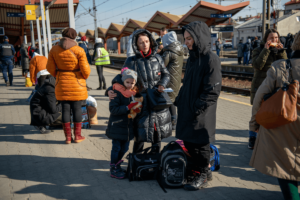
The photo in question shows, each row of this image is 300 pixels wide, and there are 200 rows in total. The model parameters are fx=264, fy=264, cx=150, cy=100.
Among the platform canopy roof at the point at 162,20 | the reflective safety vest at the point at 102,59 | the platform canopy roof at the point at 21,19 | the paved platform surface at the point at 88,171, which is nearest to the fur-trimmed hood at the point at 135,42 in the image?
the paved platform surface at the point at 88,171

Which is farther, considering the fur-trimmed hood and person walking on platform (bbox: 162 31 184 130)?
person walking on platform (bbox: 162 31 184 130)

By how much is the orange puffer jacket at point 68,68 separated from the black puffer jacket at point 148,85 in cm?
138

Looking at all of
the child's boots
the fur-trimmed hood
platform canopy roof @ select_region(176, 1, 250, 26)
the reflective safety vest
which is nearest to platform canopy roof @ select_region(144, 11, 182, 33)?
platform canopy roof @ select_region(176, 1, 250, 26)

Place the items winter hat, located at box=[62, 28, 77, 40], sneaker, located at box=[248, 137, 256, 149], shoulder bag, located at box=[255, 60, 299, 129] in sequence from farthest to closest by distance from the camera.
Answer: winter hat, located at box=[62, 28, 77, 40], sneaker, located at box=[248, 137, 256, 149], shoulder bag, located at box=[255, 60, 299, 129]

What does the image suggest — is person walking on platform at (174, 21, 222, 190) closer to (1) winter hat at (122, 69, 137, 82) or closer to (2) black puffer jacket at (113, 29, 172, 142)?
(2) black puffer jacket at (113, 29, 172, 142)

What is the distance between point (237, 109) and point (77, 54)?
4.51 m

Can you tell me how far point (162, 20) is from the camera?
29.4 meters

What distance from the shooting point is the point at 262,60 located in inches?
159

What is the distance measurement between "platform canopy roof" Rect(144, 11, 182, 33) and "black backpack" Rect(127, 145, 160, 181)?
967 inches

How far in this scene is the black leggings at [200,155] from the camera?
3.03 metres

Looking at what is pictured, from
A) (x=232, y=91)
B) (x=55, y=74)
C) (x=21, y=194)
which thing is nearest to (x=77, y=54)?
(x=55, y=74)

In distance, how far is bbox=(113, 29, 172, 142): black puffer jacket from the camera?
3.26 meters

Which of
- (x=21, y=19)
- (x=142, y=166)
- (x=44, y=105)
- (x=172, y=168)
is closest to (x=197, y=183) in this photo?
(x=172, y=168)

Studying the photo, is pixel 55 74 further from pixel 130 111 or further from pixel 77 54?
pixel 130 111
